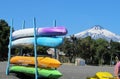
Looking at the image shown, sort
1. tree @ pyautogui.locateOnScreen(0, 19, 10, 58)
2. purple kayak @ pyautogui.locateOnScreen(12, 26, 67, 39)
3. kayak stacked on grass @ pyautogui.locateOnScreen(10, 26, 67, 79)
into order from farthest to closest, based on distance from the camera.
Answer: tree @ pyautogui.locateOnScreen(0, 19, 10, 58) → purple kayak @ pyautogui.locateOnScreen(12, 26, 67, 39) → kayak stacked on grass @ pyautogui.locateOnScreen(10, 26, 67, 79)

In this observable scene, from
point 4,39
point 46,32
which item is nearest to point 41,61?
point 46,32

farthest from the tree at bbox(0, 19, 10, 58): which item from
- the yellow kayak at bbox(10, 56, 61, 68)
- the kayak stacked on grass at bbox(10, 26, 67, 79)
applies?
the yellow kayak at bbox(10, 56, 61, 68)

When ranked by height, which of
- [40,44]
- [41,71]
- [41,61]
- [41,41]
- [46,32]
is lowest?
[41,71]

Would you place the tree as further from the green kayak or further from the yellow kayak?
the green kayak

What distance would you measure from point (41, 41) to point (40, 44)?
0.12m

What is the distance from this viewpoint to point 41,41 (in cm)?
1464

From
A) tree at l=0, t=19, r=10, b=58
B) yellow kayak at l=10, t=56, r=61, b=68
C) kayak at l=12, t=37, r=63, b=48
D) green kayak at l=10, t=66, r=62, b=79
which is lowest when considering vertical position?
green kayak at l=10, t=66, r=62, b=79

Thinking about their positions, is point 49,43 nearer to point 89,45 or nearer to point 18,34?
point 18,34

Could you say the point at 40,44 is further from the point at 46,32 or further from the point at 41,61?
the point at 41,61

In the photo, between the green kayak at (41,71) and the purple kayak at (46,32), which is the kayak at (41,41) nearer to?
the purple kayak at (46,32)

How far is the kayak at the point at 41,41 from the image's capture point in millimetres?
14196

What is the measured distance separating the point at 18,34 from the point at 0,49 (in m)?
42.2

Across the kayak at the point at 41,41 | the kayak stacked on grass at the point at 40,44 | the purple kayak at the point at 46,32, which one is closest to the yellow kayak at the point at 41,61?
the kayak stacked on grass at the point at 40,44

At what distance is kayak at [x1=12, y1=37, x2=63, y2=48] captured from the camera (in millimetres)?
14196
